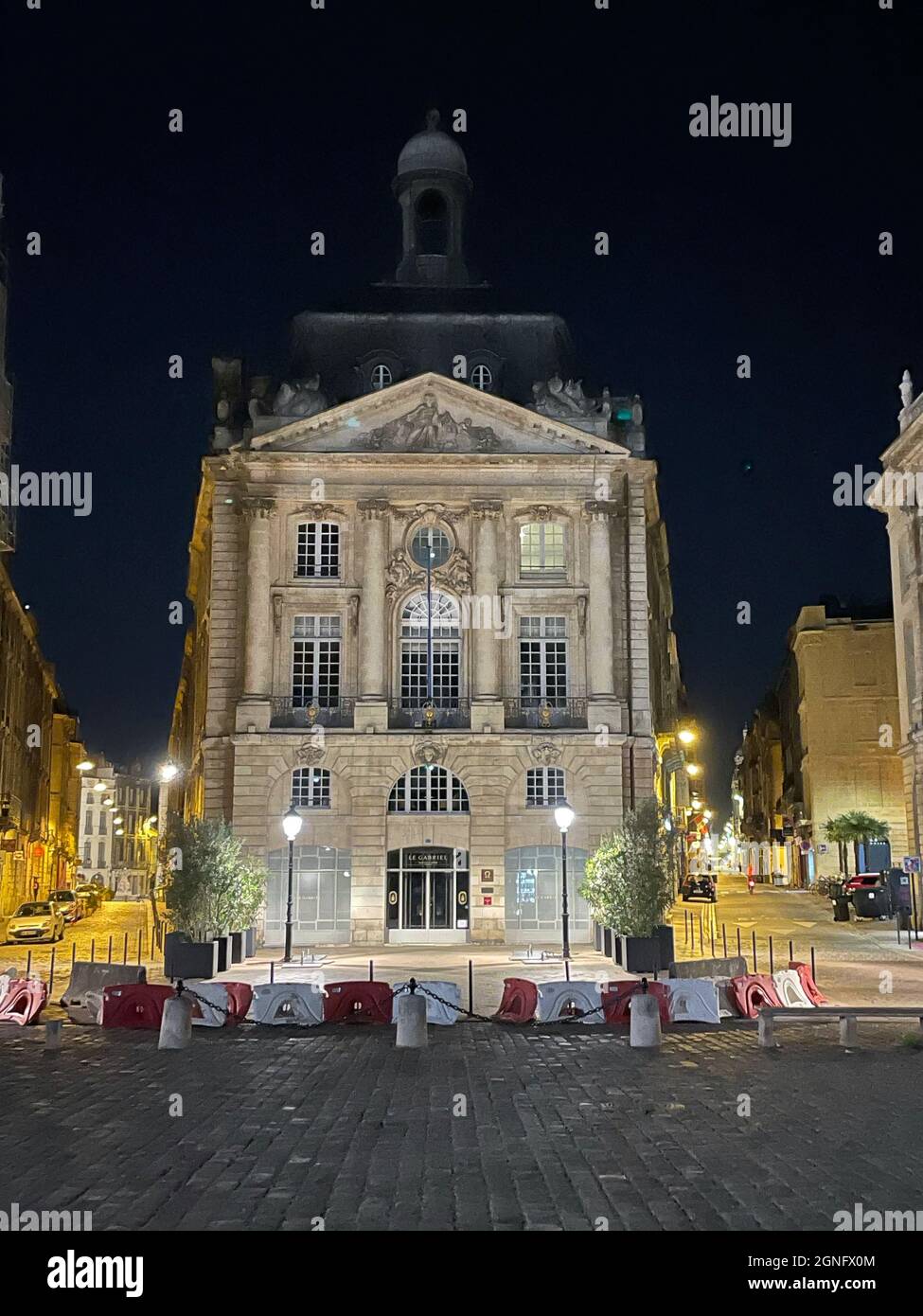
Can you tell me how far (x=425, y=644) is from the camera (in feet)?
168

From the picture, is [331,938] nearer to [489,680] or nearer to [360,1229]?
[489,680]

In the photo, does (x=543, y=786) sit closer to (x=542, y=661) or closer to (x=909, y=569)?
(x=542, y=661)

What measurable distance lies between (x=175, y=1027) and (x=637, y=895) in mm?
18488

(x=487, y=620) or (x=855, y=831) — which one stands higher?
(x=487, y=620)

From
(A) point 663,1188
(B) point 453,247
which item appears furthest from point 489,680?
(A) point 663,1188

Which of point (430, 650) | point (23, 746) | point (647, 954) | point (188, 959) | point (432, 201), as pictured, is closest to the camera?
point (188, 959)

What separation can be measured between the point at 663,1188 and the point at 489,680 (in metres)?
39.4

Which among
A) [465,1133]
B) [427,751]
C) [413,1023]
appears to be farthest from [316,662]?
[465,1133]

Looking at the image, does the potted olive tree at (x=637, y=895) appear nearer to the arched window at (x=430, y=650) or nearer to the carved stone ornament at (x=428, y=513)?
the arched window at (x=430, y=650)

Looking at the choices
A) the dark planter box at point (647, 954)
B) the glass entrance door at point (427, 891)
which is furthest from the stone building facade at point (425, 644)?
the dark planter box at point (647, 954)

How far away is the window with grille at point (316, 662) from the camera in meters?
50.7

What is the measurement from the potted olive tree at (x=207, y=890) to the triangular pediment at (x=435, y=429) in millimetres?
18198

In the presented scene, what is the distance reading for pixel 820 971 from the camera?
3288cm

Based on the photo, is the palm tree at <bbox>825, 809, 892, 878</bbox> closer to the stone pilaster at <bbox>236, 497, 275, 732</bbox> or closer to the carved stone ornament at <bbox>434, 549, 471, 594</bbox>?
the carved stone ornament at <bbox>434, 549, 471, 594</bbox>
